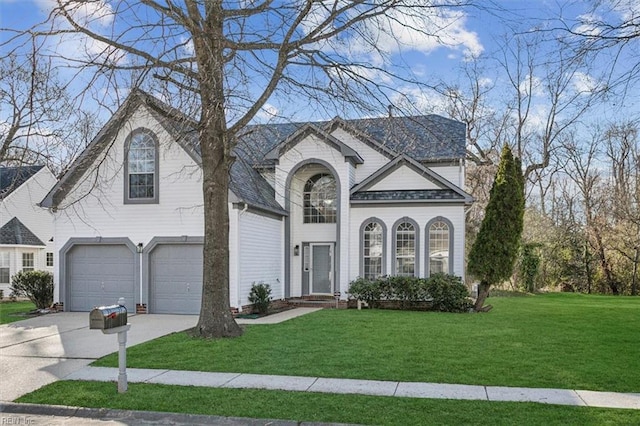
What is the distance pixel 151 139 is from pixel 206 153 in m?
5.51

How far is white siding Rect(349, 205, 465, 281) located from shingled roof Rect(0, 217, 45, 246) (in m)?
18.1

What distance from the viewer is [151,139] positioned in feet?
54.2

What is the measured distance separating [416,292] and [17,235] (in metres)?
20.9

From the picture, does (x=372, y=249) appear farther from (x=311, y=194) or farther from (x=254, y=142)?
(x=254, y=142)

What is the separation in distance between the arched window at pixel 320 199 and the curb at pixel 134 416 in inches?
557

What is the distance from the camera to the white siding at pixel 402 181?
1905cm

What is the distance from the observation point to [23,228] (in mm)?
28172

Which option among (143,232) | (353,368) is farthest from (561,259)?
(353,368)

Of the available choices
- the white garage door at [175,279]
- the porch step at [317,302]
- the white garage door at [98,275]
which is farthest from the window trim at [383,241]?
the white garage door at [98,275]

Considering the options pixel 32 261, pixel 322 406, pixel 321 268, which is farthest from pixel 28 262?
pixel 322 406

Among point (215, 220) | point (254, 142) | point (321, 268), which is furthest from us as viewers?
point (321, 268)

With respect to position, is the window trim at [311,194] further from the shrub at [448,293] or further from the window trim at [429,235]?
the shrub at [448,293]

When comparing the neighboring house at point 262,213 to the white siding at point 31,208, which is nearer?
the neighboring house at point 262,213

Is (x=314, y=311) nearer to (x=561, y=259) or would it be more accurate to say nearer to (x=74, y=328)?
(x=74, y=328)
